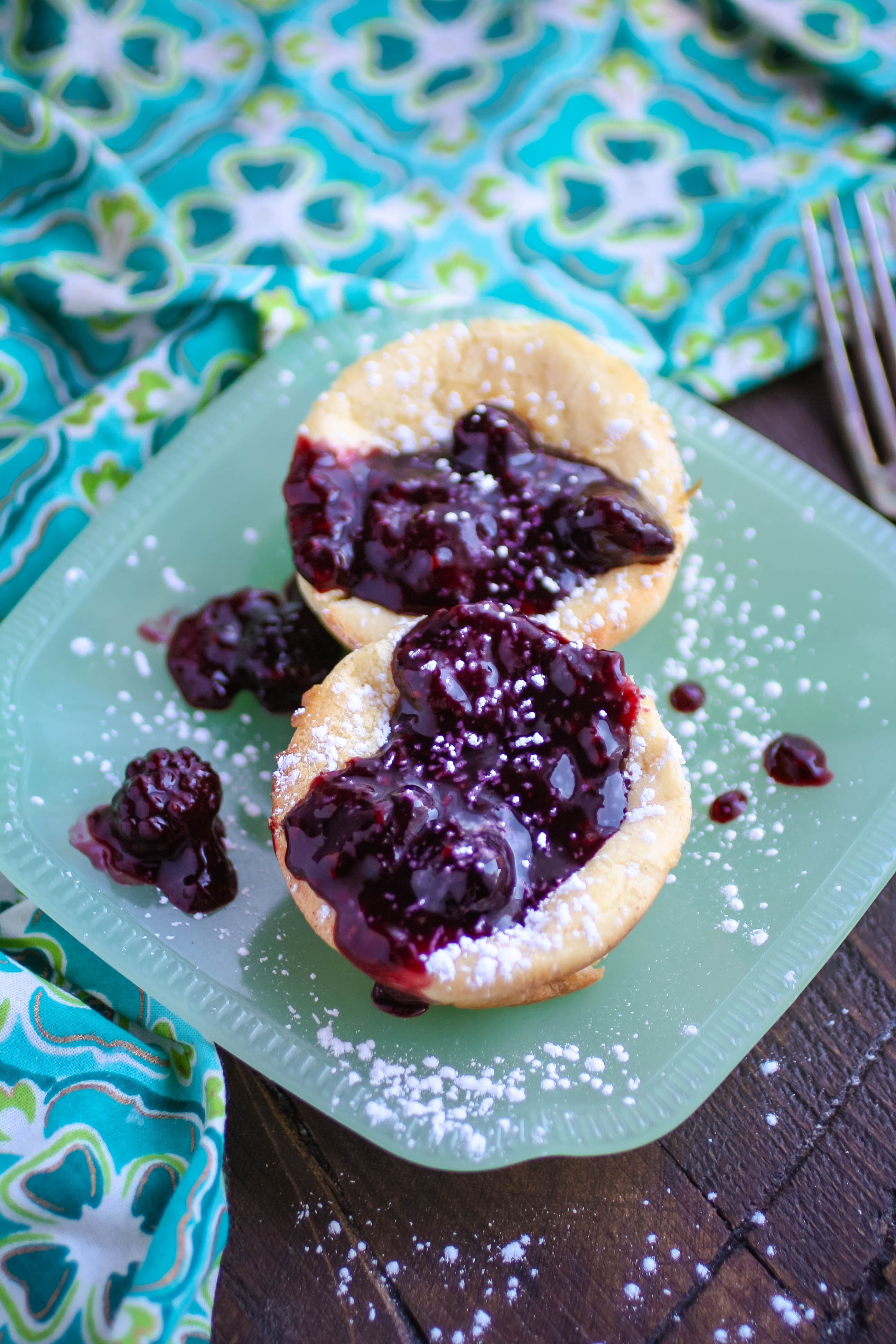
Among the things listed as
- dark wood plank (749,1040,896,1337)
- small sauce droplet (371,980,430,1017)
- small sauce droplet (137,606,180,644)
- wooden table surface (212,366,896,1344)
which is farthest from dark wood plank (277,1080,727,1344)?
small sauce droplet (137,606,180,644)

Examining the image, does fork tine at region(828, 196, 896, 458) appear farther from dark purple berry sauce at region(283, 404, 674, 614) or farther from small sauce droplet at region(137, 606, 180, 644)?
small sauce droplet at region(137, 606, 180, 644)

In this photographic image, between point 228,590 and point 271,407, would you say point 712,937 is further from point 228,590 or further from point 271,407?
point 271,407

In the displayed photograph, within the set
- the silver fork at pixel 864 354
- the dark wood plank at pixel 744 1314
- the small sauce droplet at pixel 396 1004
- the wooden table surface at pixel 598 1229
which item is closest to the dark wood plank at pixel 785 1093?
the wooden table surface at pixel 598 1229

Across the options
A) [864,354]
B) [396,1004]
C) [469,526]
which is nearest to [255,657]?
[469,526]

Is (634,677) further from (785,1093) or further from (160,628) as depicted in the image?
(160,628)

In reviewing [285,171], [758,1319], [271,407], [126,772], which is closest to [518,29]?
[285,171]

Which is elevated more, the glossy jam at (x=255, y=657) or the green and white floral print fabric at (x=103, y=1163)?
the glossy jam at (x=255, y=657)

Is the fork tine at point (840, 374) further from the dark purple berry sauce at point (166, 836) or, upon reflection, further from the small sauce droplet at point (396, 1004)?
the dark purple berry sauce at point (166, 836)
